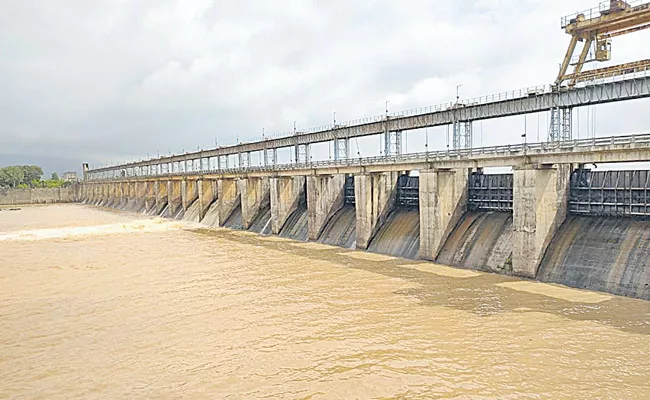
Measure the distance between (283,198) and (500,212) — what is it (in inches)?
857

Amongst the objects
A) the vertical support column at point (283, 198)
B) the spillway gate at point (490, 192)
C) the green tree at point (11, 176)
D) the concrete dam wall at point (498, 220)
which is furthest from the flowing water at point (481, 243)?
the green tree at point (11, 176)

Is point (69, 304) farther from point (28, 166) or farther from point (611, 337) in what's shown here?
point (28, 166)

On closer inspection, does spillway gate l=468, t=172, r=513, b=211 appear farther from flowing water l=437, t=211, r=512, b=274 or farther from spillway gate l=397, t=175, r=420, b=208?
spillway gate l=397, t=175, r=420, b=208

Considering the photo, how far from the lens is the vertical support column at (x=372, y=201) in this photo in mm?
32312

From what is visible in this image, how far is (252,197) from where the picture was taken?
160 ft

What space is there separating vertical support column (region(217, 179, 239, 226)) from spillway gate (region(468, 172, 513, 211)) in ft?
104

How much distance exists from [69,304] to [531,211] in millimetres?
21428

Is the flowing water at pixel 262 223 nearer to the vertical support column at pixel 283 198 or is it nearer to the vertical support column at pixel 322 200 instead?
the vertical support column at pixel 283 198

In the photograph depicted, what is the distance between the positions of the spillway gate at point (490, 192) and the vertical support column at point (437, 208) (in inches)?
50.7

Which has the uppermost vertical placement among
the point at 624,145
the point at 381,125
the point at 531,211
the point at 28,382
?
the point at 381,125

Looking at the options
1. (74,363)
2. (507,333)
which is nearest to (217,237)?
(74,363)

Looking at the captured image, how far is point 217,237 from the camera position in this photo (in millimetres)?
42844

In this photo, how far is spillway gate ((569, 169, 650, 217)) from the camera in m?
21.6

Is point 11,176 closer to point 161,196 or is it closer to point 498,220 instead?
point 161,196
